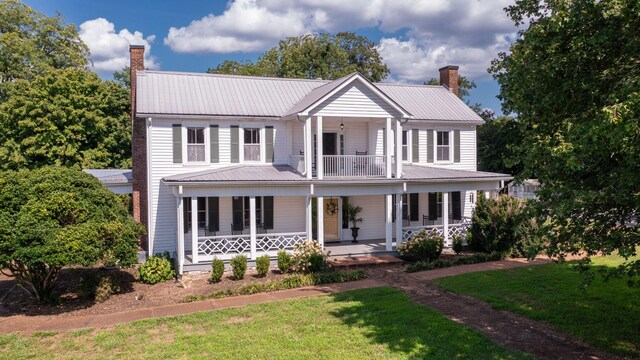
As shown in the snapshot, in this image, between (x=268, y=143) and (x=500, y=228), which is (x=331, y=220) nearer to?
(x=268, y=143)

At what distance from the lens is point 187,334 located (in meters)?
10.7

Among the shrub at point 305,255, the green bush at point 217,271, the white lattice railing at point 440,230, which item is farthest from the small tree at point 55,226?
the white lattice railing at point 440,230

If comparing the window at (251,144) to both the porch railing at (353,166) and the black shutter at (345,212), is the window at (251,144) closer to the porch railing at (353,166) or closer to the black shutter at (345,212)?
the porch railing at (353,166)

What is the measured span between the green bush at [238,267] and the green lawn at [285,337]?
3.52m

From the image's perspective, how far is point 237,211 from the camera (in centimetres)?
1975

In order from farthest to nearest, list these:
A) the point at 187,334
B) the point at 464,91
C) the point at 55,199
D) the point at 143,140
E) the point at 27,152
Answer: the point at 464,91
the point at 27,152
the point at 143,140
the point at 55,199
the point at 187,334

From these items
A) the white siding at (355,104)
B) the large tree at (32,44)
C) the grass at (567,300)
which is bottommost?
the grass at (567,300)

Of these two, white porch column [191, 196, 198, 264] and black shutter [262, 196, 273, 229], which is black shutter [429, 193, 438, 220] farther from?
white porch column [191, 196, 198, 264]

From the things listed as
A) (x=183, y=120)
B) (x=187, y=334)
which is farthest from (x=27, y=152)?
(x=187, y=334)

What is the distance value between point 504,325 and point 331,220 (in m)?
11.6

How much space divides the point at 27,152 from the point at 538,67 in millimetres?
31440

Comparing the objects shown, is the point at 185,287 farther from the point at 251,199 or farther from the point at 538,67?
the point at 538,67

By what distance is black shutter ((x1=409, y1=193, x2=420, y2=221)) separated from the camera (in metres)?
22.4

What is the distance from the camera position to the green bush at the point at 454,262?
1695 centimetres
